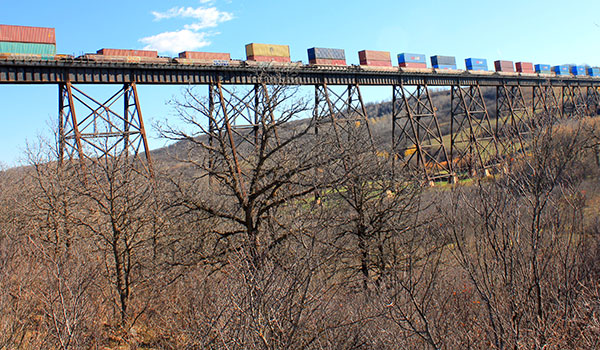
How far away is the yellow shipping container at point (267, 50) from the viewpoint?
1748 cm

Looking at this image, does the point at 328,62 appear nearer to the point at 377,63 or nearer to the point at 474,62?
the point at 377,63

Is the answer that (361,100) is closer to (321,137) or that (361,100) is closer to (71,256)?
(321,137)

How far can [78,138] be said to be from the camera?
40.4ft

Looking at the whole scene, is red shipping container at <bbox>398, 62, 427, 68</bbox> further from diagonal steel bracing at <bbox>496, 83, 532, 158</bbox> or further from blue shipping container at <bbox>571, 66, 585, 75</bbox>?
blue shipping container at <bbox>571, 66, 585, 75</bbox>

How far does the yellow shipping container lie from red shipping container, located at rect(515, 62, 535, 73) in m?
23.3

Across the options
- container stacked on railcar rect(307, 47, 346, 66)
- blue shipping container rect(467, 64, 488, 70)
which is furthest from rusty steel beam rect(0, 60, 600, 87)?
blue shipping container rect(467, 64, 488, 70)

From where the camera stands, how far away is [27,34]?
12.6 meters

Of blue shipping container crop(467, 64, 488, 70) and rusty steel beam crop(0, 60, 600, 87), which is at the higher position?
blue shipping container crop(467, 64, 488, 70)

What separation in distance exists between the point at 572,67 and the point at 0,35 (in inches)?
1662

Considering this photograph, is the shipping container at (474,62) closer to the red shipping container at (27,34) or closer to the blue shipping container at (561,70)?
the blue shipping container at (561,70)

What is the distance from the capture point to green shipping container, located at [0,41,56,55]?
12.3m

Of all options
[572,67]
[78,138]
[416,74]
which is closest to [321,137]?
[78,138]

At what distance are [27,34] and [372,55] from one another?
51.0 ft

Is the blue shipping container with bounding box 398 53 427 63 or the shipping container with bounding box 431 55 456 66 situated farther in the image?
the shipping container with bounding box 431 55 456 66
